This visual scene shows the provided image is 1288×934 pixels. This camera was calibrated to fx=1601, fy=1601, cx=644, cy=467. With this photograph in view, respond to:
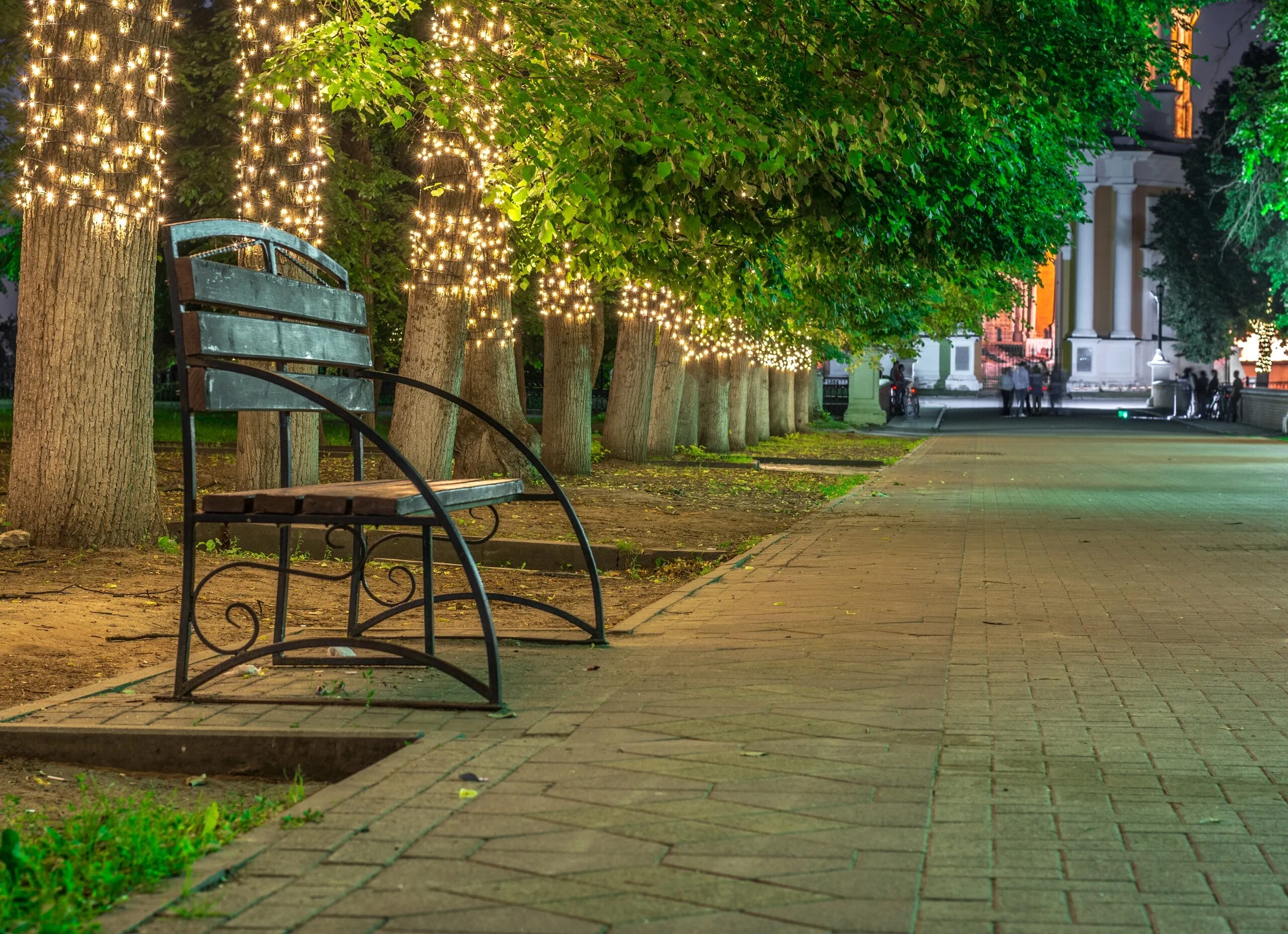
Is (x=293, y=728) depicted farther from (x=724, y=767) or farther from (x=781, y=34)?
(x=781, y=34)

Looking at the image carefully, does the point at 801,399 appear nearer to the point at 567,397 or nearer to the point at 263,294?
the point at 567,397

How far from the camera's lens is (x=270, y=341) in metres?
6.18

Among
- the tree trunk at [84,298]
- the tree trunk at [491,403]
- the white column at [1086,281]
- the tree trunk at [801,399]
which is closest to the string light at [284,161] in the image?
the tree trunk at [84,298]

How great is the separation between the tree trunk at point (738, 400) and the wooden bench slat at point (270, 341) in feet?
75.6

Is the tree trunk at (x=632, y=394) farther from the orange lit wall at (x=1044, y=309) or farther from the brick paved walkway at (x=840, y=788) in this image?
the orange lit wall at (x=1044, y=309)

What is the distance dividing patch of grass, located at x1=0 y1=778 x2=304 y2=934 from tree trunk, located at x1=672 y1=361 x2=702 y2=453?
22613 millimetres

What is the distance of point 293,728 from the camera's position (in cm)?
504

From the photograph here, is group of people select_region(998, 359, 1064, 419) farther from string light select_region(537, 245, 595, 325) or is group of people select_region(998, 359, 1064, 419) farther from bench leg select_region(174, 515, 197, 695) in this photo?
bench leg select_region(174, 515, 197, 695)

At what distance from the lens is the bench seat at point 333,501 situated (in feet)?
17.6

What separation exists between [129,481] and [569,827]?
6.54 m

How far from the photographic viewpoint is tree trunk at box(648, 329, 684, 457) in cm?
2438

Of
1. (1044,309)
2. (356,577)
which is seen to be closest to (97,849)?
(356,577)

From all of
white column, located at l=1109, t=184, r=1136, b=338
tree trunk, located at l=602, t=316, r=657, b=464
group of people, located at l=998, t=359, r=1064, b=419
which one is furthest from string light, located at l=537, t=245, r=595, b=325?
white column, located at l=1109, t=184, r=1136, b=338

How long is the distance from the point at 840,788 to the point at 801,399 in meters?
39.0
